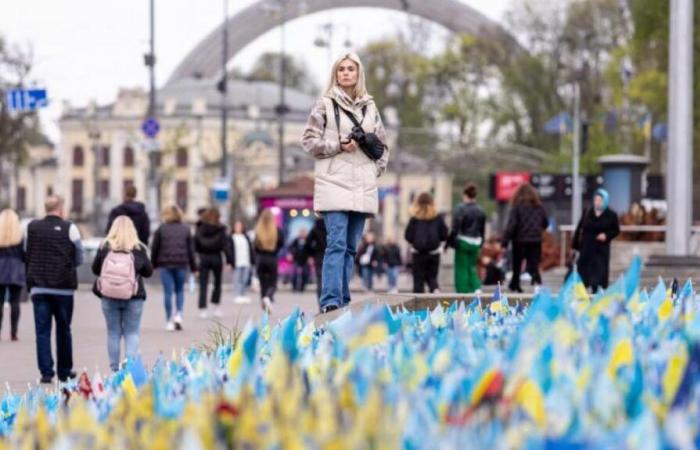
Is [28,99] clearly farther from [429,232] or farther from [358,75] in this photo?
[358,75]

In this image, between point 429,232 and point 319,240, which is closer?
point 429,232

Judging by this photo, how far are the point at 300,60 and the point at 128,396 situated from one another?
153874 mm

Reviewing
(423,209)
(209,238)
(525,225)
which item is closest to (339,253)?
(423,209)

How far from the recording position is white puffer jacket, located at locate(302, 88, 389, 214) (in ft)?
40.7

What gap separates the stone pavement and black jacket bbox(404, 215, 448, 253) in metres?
1.22

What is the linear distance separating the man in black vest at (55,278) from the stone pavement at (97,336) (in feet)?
1.10

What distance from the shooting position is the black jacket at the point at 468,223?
24.6 meters

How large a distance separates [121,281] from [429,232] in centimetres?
880

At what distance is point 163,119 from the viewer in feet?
483

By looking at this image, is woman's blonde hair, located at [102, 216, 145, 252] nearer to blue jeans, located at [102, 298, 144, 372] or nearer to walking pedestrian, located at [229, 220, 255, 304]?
blue jeans, located at [102, 298, 144, 372]

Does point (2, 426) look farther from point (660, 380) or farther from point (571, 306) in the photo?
point (660, 380)

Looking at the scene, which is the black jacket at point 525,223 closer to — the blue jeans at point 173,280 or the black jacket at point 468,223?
the black jacket at point 468,223

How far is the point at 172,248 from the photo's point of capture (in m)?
24.7

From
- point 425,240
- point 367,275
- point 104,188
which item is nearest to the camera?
point 425,240
